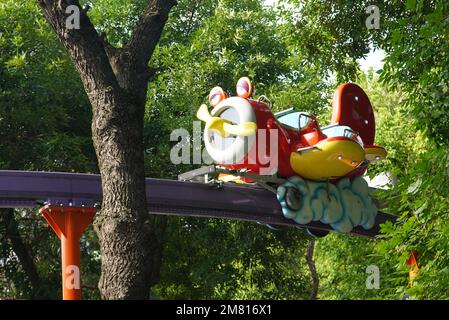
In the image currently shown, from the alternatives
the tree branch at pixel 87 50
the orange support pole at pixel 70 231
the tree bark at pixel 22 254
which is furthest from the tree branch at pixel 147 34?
the tree bark at pixel 22 254

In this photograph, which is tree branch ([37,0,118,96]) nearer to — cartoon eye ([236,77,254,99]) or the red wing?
cartoon eye ([236,77,254,99])

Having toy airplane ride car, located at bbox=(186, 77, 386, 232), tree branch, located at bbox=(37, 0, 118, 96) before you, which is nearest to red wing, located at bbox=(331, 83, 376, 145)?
toy airplane ride car, located at bbox=(186, 77, 386, 232)

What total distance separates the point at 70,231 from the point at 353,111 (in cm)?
468

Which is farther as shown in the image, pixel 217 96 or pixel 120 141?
pixel 217 96

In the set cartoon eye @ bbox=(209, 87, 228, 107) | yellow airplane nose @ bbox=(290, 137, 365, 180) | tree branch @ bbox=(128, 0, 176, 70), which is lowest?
yellow airplane nose @ bbox=(290, 137, 365, 180)

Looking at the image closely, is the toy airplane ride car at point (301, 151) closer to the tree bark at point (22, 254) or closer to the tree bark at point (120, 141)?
the tree bark at point (120, 141)

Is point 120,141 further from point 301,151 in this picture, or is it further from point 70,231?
point 301,151

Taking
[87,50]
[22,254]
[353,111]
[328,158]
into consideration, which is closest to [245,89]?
[328,158]

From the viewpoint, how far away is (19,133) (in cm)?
1756

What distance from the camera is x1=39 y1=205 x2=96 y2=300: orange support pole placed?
38.5 ft

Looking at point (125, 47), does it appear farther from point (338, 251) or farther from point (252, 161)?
point (338, 251)

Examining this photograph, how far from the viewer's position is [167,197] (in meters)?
12.8

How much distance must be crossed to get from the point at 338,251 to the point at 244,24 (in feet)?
18.2

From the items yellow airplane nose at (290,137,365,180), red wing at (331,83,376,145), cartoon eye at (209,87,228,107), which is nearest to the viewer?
yellow airplane nose at (290,137,365,180)
